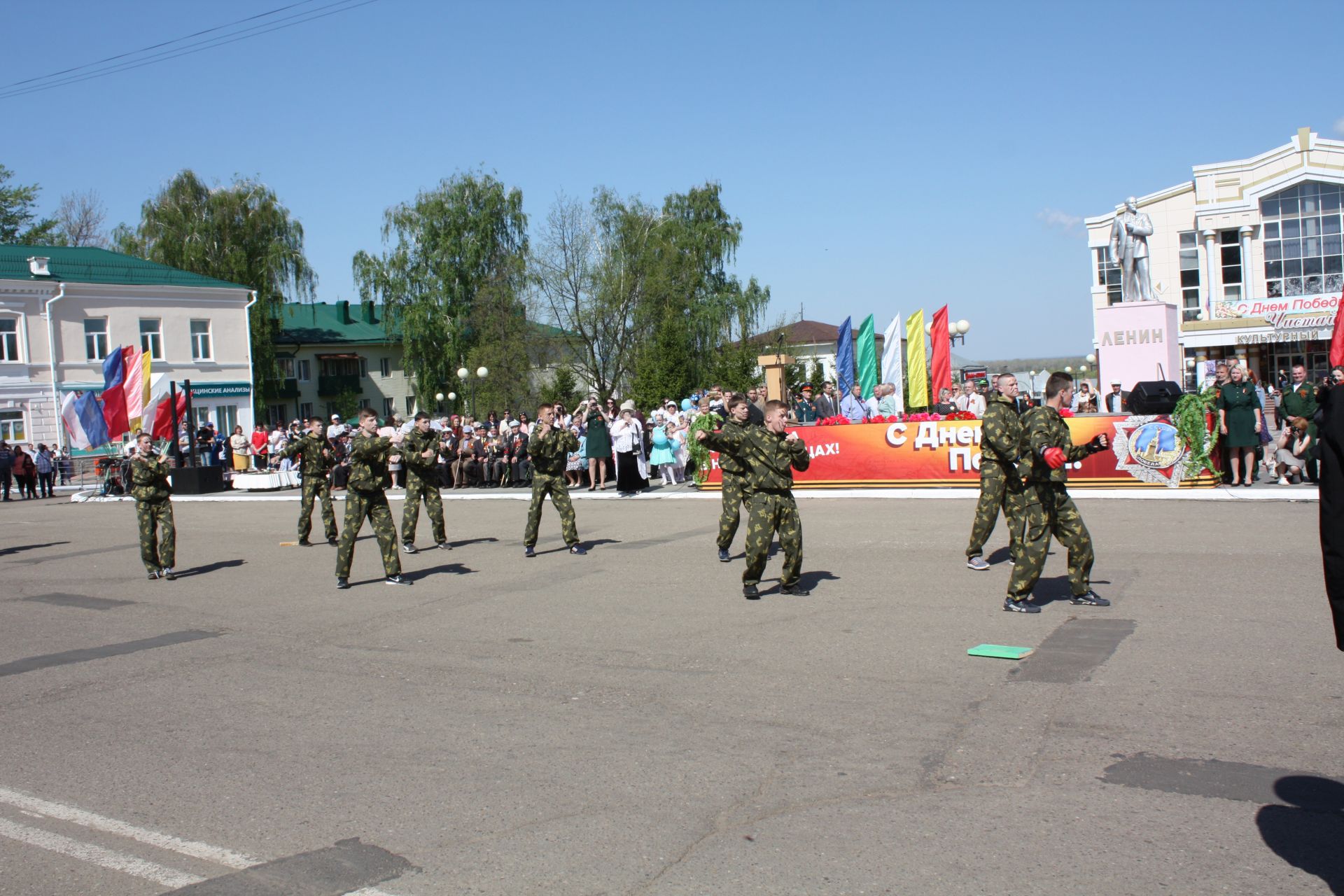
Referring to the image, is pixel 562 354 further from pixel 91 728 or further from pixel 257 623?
pixel 91 728

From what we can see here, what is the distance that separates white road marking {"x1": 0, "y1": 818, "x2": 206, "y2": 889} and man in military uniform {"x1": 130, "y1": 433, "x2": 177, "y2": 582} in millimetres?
8600

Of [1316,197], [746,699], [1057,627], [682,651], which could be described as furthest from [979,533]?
[1316,197]

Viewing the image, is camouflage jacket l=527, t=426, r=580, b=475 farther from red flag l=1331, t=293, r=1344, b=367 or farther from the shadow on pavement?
red flag l=1331, t=293, r=1344, b=367

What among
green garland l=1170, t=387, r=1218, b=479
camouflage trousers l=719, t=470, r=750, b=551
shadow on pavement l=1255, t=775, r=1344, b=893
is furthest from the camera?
green garland l=1170, t=387, r=1218, b=479

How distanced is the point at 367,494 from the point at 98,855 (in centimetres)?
709

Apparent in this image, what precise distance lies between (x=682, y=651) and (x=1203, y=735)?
3.56m

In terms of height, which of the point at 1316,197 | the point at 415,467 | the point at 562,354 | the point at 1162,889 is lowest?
the point at 1162,889

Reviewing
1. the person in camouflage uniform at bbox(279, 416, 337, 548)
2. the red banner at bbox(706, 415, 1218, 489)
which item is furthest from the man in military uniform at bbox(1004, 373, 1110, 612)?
the person in camouflage uniform at bbox(279, 416, 337, 548)

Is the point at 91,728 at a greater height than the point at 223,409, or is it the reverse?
the point at 223,409

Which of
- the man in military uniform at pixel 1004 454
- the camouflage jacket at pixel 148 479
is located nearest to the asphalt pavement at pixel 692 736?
the man in military uniform at pixel 1004 454

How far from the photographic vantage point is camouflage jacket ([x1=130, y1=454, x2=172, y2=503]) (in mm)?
13109

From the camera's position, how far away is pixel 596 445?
2189 cm

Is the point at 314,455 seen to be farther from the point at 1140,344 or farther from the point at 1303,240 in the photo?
the point at 1303,240

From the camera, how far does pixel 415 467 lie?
568 inches
